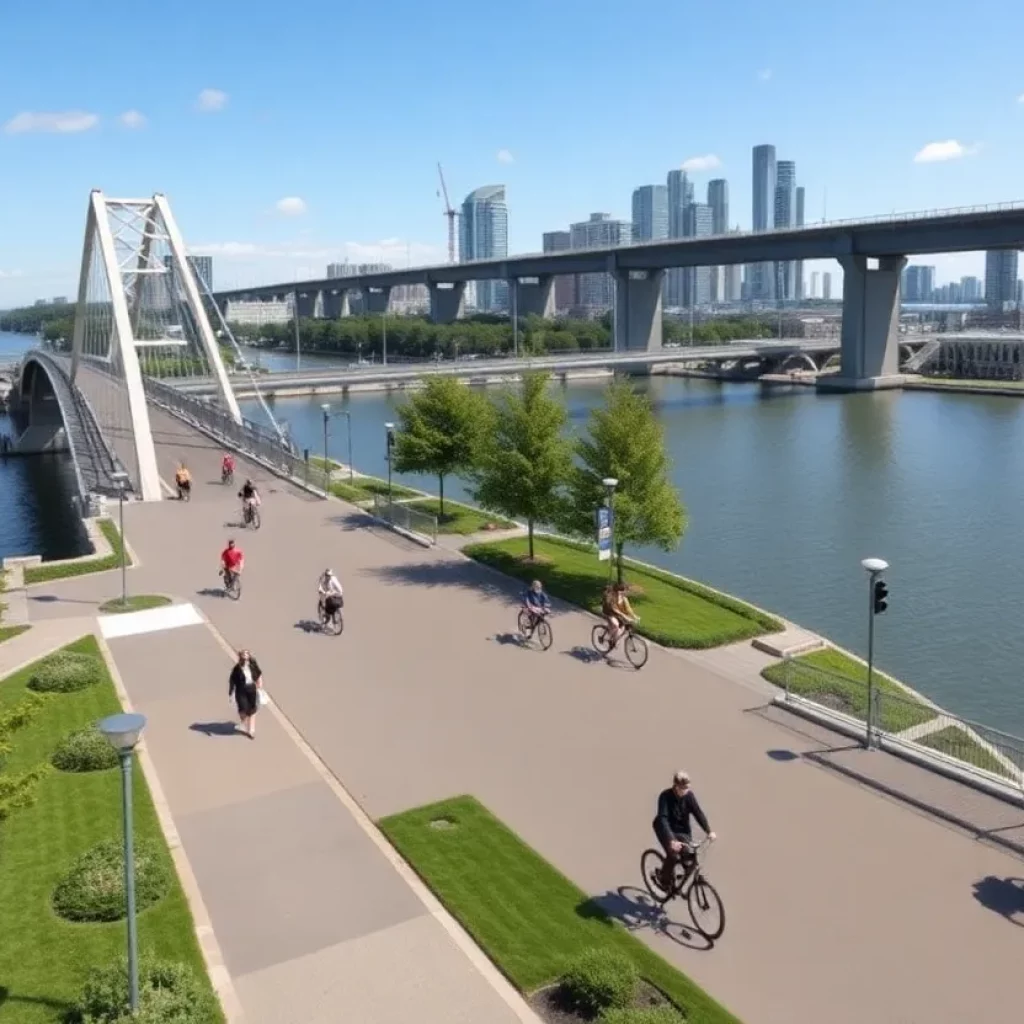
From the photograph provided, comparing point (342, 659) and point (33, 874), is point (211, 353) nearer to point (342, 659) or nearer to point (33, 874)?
point (342, 659)

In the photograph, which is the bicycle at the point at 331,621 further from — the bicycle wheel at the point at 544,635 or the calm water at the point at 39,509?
the calm water at the point at 39,509

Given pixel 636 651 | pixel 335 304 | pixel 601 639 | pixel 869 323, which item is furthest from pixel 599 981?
pixel 335 304

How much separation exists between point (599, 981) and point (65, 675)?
9636 millimetres

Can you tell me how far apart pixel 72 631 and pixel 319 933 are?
34.7ft

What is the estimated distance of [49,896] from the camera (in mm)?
9430

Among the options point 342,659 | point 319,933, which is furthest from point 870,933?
point 342,659

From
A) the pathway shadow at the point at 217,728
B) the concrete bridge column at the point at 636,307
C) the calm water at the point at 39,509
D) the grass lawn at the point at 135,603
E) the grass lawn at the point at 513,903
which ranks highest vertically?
the concrete bridge column at the point at 636,307

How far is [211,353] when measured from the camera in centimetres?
4319

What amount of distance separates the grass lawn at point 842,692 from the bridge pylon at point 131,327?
19.5m

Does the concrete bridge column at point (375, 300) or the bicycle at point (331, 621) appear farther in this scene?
the concrete bridge column at point (375, 300)

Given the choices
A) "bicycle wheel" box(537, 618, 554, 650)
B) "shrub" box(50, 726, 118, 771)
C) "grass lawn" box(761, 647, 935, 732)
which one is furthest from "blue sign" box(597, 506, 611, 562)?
"shrub" box(50, 726, 118, 771)

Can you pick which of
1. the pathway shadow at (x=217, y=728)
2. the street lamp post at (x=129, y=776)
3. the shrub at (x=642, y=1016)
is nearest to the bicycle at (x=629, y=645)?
the pathway shadow at (x=217, y=728)

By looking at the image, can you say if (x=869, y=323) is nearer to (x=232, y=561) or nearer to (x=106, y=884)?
(x=232, y=561)

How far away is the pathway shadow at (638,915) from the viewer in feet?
29.2
